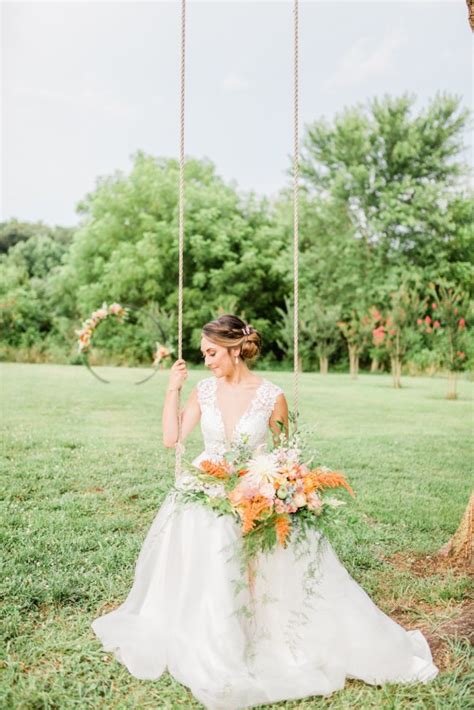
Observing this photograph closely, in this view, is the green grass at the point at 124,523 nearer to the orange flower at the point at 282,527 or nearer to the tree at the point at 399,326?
the orange flower at the point at 282,527

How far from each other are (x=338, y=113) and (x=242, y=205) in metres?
4.41

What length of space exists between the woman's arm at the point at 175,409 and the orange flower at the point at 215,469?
356 mm

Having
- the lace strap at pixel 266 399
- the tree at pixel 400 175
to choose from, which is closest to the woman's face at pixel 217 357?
the lace strap at pixel 266 399

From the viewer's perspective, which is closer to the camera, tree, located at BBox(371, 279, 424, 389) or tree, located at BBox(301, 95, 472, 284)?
tree, located at BBox(371, 279, 424, 389)

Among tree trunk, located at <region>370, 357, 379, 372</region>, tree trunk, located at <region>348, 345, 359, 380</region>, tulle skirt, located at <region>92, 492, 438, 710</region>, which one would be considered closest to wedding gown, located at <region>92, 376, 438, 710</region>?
tulle skirt, located at <region>92, 492, 438, 710</region>

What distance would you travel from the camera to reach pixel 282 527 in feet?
7.95

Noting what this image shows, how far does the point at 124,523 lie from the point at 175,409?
1.84 meters

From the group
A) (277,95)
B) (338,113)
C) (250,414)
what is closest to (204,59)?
(277,95)

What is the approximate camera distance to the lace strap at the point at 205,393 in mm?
3068

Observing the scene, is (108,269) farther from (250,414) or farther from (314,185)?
(250,414)

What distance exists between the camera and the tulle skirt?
2.48 m

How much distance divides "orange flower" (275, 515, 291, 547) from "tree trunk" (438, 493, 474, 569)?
1.60 metres

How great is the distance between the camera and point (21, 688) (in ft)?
8.28

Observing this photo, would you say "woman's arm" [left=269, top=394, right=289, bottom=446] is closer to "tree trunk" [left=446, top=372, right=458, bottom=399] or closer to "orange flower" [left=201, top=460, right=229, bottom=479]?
"orange flower" [left=201, top=460, right=229, bottom=479]
